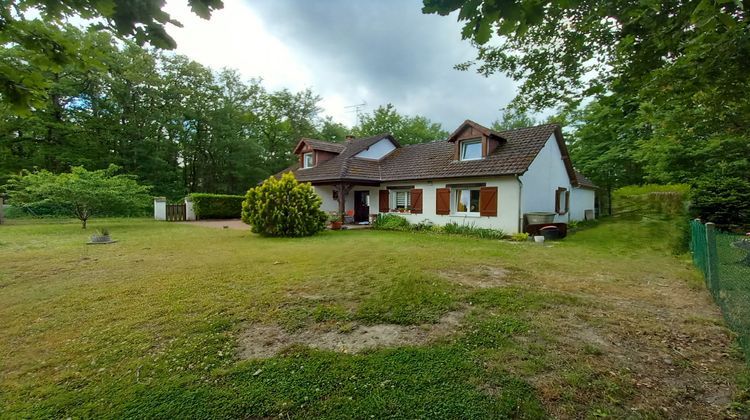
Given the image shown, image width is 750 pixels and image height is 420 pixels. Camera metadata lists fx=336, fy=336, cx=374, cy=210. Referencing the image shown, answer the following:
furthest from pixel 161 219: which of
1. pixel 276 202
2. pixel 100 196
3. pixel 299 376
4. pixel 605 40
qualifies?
pixel 605 40

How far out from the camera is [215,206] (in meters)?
22.7

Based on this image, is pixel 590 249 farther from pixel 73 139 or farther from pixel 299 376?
pixel 73 139

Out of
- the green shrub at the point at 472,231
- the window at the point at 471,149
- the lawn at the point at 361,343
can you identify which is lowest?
the lawn at the point at 361,343

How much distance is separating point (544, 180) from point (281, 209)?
37.2 feet

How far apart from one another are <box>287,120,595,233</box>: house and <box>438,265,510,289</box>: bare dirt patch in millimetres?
7027

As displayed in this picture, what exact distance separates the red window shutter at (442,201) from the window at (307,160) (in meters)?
9.16

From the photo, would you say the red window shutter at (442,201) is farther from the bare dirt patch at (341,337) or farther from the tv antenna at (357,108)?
the tv antenna at (357,108)

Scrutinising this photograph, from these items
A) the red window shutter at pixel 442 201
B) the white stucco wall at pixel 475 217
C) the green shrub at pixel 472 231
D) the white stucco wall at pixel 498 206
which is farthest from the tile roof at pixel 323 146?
the green shrub at pixel 472 231

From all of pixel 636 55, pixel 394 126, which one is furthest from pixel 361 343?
pixel 394 126

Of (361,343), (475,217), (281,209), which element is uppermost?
(281,209)

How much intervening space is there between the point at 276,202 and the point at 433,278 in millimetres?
8307

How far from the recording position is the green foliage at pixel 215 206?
21859 mm

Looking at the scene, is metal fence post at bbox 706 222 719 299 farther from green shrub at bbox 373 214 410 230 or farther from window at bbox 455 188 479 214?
green shrub at bbox 373 214 410 230

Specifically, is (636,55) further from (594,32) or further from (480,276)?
(480,276)
